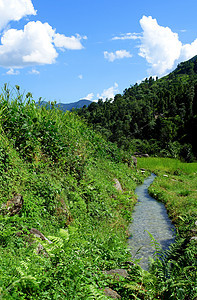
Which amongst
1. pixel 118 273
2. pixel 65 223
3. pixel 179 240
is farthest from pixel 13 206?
pixel 179 240

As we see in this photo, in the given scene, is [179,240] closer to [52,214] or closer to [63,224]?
[63,224]

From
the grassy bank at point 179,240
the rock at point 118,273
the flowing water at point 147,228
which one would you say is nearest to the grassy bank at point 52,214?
the rock at point 118,273

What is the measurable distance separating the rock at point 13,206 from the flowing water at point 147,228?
114 inches

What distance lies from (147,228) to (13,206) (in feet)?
19.3

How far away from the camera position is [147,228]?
10.0 m

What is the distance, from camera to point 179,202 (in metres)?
12.3

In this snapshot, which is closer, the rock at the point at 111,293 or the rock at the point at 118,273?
the rock at the point at 111,293

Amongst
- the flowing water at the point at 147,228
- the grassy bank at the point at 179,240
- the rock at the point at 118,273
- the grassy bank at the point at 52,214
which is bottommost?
the flowing water at the point at 147,228

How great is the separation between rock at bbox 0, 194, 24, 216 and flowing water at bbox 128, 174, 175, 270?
9.50ft

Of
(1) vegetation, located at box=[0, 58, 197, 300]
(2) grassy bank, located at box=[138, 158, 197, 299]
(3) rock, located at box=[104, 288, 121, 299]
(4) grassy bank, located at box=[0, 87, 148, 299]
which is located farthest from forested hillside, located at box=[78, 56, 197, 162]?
(3) rock, located at box=[104, 288, 121, 299]

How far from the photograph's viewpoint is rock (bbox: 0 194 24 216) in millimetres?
5586

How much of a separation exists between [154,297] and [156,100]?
66096 mm

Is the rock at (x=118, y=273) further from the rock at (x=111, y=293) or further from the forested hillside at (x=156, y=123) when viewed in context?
the forested hillside at (x=156, y=123)

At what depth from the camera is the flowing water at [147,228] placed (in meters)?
7.82
